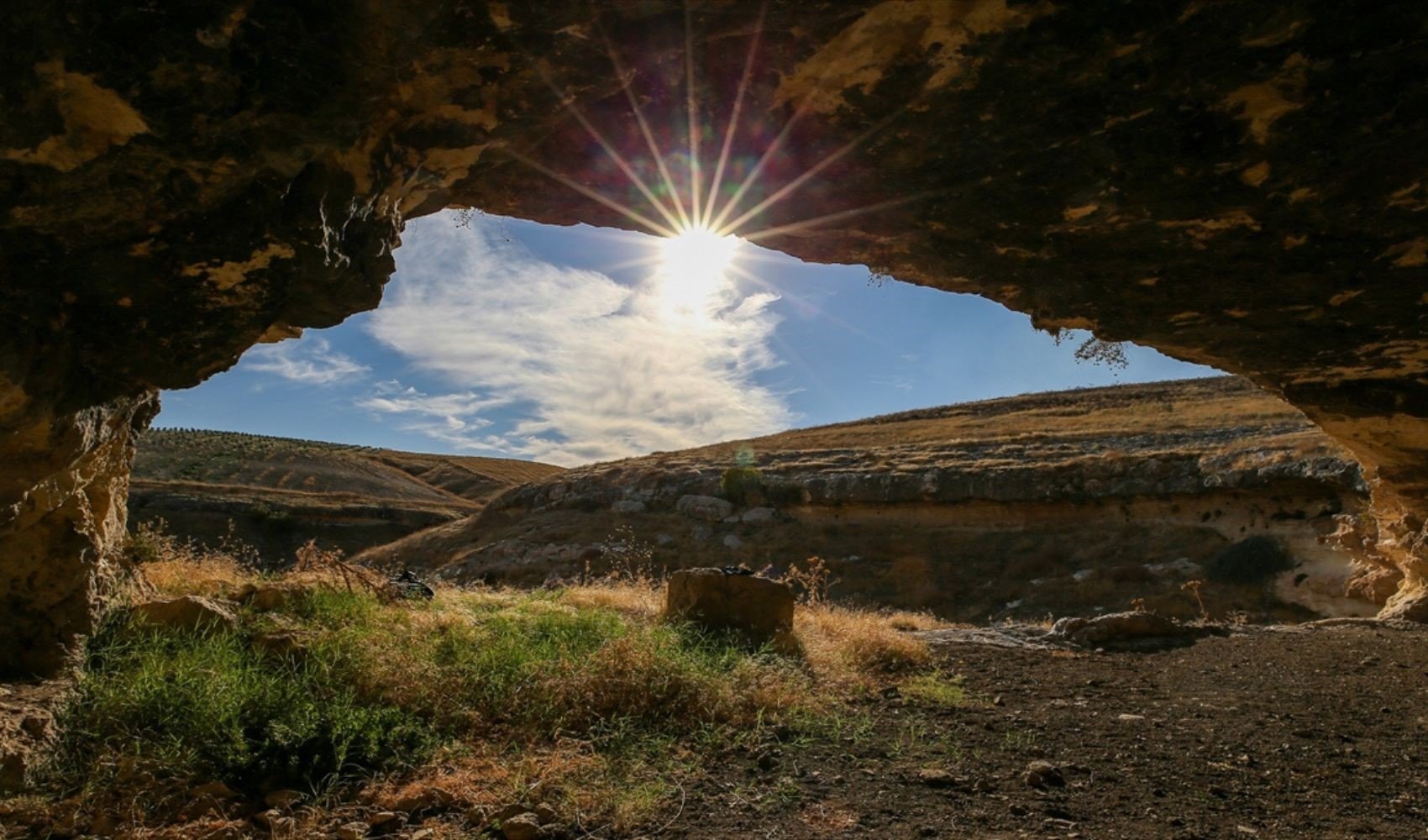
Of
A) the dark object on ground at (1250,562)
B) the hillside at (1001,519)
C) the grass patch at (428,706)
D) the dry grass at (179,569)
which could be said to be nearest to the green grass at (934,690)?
the grass patch at (428,706)

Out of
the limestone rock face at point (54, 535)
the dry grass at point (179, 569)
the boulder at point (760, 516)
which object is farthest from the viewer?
the boulder at point (760, 516)

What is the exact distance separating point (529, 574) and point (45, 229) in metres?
19.3

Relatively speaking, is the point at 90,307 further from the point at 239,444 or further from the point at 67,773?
the point at 239,444

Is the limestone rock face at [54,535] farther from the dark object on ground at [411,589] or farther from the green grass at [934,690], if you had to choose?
the green grass at [934,690]

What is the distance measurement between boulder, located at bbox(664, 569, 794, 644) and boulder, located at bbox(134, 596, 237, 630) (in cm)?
368

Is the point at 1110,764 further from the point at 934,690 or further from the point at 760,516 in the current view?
the point at 760,516

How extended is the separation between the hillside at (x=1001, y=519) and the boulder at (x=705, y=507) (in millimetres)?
73

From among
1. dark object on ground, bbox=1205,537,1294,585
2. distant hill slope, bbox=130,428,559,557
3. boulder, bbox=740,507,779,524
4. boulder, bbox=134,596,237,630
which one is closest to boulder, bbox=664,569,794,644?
boulder, bbox=134,596,237,630

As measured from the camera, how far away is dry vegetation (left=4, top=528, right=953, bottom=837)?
3.46 meters

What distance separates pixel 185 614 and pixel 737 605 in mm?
4349

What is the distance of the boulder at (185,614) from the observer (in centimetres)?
504

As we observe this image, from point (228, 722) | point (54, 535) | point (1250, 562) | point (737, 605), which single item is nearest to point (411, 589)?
point (54, 535)

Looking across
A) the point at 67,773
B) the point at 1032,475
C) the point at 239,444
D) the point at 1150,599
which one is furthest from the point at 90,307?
the point at 239,444

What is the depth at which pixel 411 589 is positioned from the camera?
727 centimetres
